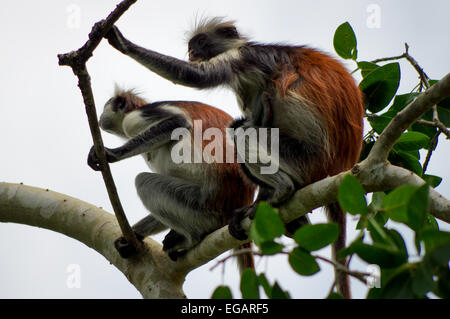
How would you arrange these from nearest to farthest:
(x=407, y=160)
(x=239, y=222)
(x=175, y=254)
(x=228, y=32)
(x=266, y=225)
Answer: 1. (x=266, y=225)
2. (x=239, y=222)
3. (x=407, y=160)
4. (x=175, y=254)
5. (x=228, y=32)

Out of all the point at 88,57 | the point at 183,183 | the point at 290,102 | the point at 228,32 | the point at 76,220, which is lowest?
the point at 76,220

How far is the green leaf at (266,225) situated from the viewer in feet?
9.16

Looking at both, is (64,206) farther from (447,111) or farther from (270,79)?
(447,111)

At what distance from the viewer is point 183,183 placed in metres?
6.46

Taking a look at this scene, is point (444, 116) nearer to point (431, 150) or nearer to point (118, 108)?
point (431, 150)

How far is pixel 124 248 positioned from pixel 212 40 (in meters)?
2.75

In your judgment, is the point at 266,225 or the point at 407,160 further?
the point at 407,160

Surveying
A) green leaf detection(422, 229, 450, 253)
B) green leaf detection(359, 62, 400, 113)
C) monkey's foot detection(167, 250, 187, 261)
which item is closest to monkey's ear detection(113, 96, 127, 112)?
monkey's foot detection(167, 250, 187, 261)

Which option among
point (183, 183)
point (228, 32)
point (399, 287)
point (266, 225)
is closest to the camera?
point (399, 287)

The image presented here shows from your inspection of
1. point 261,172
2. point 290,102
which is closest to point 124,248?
point 261,172

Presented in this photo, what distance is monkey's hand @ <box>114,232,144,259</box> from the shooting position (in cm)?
577

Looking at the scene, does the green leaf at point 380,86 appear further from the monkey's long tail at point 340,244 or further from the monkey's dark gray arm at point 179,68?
the monkey's dark gray arm at point 179,68

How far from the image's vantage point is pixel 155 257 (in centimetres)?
593
